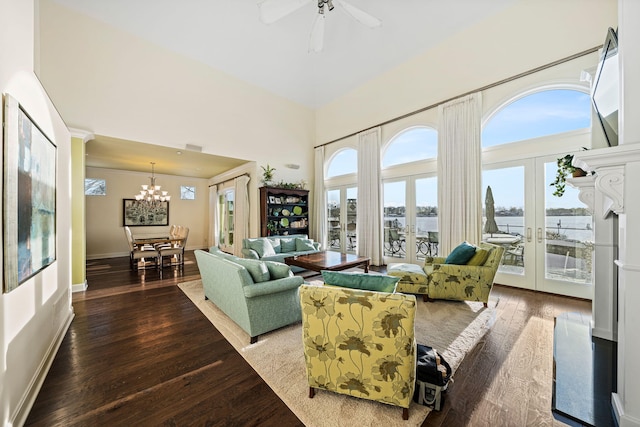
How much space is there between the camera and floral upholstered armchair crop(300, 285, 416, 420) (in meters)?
1.37

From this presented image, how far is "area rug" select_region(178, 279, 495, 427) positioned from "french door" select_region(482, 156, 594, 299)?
1.27 meters

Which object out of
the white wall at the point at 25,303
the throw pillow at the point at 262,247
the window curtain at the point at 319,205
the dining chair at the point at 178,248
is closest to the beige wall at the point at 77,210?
the dining chair at the point at 178,248

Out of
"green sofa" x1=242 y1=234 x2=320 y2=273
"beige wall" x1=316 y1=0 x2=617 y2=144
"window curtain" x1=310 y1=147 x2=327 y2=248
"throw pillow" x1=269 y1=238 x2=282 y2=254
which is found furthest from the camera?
"window curtain" x1=310 y1=147 x2=327 y2=248

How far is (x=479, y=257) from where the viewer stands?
330 cm

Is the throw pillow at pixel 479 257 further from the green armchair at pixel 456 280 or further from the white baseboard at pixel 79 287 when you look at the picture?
the white baseboard at pixel 79 287

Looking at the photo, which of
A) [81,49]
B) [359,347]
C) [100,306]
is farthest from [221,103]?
[359,347]

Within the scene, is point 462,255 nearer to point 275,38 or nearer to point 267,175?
point 267,175

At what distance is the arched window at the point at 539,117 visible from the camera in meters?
3.54

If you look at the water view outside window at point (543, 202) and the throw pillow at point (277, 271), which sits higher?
the water view outside window at point (543, 202)

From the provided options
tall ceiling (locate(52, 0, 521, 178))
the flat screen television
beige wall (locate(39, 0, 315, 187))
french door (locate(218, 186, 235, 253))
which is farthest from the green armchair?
french door (locate(218, 186, 235, 253))

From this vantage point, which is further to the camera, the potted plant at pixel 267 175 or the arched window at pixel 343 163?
the arched window at pixel 343 163

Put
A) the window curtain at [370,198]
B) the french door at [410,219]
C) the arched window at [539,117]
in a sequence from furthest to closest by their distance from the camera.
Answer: the window curtain at [370,198], the french door at [410,219], the arched window at [539,117]

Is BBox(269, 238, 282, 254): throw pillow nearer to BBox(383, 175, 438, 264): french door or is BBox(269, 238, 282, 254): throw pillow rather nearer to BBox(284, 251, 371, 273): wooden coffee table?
BBox(284, 251, 371, 273): wooden coffee table

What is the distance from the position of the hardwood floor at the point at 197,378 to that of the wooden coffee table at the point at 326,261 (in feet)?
5.96
